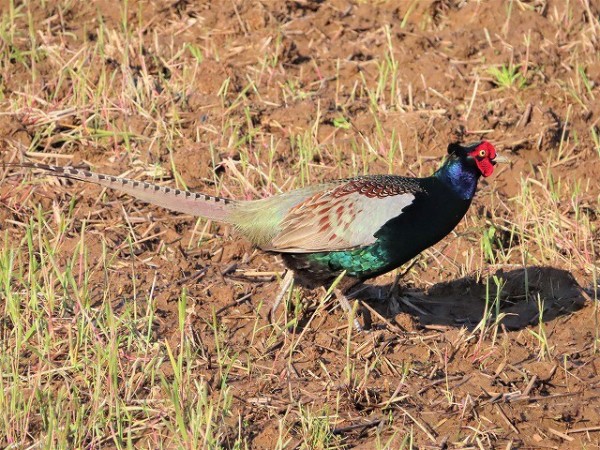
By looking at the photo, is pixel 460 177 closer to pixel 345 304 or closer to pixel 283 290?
pixel 345 304

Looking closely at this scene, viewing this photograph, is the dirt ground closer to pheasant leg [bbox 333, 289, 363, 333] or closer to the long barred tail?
pheasant leg [bbox 333, 289, 363, 333]

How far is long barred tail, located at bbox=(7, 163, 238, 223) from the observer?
5.97m

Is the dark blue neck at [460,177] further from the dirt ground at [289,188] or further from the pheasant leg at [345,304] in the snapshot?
the pheasant leg at [345,304]

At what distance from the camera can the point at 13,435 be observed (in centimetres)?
490

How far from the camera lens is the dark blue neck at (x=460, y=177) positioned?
20.5 ft

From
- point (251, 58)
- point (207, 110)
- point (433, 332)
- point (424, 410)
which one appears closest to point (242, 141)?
point (207, 110)

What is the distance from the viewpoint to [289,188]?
7.41 meters

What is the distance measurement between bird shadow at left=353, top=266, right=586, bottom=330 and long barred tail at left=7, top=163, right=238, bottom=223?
99 centimetres

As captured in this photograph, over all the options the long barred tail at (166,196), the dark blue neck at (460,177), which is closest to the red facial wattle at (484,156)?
the dark blue neck at (460,177)

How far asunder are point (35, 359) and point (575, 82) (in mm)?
4754

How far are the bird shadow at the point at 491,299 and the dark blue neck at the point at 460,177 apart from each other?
22.8 inches

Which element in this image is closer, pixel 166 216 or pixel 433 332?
pixel 433 332

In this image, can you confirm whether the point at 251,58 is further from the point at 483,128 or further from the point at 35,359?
the point at 35,359

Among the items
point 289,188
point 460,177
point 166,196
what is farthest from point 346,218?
point 289,188
